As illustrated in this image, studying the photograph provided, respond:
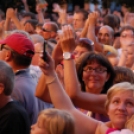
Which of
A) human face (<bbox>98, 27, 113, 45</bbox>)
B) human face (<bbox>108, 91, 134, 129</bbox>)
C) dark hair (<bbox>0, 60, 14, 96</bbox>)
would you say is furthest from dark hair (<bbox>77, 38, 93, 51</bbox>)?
human face (<bbox>98, 27, 113, 45</bbox>)

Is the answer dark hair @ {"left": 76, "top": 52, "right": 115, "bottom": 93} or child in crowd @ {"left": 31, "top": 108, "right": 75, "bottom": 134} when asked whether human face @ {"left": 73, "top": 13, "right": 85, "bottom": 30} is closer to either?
dark hair @ {"left": 76, "top": 52, "right": 115, "bottom": 93}

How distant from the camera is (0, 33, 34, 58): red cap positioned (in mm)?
4891

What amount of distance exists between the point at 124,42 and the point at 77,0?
12.8 metres

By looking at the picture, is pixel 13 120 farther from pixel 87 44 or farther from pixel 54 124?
pixel 87 44

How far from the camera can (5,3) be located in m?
17.1

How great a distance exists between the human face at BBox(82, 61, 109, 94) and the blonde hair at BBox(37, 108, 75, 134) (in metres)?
1.15

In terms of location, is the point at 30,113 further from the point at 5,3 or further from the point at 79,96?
the point at 5,3

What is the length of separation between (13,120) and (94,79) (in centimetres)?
99

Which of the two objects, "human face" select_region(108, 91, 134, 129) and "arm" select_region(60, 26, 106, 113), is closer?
"human face" select_region(108, 91, 134, 129)

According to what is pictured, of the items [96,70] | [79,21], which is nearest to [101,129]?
[96,70]

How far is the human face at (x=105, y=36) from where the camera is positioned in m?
8.73

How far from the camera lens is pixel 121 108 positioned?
394 cm

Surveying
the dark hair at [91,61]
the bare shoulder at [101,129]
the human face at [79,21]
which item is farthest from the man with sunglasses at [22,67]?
the human face at [79,21]

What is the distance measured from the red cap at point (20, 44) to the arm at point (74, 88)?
53cm
